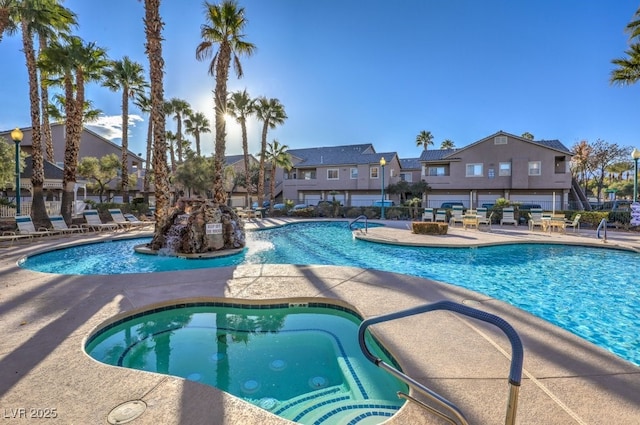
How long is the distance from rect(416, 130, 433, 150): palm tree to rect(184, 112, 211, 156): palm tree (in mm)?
34049

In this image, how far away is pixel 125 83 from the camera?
25.1m

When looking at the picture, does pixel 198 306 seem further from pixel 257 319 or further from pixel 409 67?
pixel 409 67

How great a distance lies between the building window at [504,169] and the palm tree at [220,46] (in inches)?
976

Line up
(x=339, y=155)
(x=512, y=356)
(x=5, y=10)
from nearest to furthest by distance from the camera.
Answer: (x=512, y=356) < (x=5, y=10) < (x=339, y=155)

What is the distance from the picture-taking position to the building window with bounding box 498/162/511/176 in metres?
28.7

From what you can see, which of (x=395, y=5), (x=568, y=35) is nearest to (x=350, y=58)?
(x=395, y=5)

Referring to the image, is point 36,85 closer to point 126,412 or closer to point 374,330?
point 126,412

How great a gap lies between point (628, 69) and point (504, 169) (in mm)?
10788

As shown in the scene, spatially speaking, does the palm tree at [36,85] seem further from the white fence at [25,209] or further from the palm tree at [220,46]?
the palm tree at [220,46]

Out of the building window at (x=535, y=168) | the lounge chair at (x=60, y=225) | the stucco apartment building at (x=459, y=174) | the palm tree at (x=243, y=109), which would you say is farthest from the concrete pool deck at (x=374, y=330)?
the building window at (x=535, y=168)

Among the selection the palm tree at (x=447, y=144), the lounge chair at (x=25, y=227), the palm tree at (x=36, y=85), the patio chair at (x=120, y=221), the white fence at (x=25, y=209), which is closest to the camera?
the lounge chair at (x=25, y=227)

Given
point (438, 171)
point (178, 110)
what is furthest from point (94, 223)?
point (438, 171)

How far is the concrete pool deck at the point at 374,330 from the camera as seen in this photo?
102 inches

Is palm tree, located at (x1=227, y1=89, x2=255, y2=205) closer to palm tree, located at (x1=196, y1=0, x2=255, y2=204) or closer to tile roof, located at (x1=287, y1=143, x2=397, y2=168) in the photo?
tile roof, located at (x1=287, y1=143, x2=397, y2=168)
